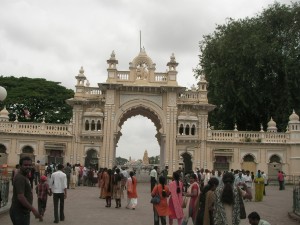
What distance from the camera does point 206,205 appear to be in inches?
330

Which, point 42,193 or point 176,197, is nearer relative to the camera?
point 176,197

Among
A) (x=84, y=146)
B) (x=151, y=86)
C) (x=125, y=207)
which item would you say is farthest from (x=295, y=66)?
(x=125, y=207)

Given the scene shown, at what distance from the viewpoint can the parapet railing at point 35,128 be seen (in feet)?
114

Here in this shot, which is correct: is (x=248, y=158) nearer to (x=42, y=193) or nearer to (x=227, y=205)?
(x=42, y=193)

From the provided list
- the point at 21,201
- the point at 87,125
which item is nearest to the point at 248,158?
the point at 87,125

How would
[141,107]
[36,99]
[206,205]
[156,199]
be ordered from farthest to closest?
[36,99] → [141,107] → [156,199] → [206,205]

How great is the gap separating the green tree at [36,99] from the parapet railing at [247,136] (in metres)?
19.6

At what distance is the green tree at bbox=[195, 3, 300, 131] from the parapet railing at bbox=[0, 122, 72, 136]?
47.2 ft

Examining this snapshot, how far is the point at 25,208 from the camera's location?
23.9ft

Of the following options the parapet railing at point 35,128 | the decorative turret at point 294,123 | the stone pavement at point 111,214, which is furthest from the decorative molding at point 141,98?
the stone pavement at point 111,214

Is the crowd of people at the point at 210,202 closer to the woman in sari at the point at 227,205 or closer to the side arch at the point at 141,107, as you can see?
the woman in sari at the point at 227,205

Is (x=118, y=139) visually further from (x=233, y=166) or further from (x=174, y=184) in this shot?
(x=174, y=184)

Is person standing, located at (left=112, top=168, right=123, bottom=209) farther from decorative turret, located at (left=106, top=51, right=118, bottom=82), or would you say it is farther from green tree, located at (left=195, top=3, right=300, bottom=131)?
green tree, located at (left=195, top=3, right=300, bottom=131)

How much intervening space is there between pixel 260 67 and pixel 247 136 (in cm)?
747
